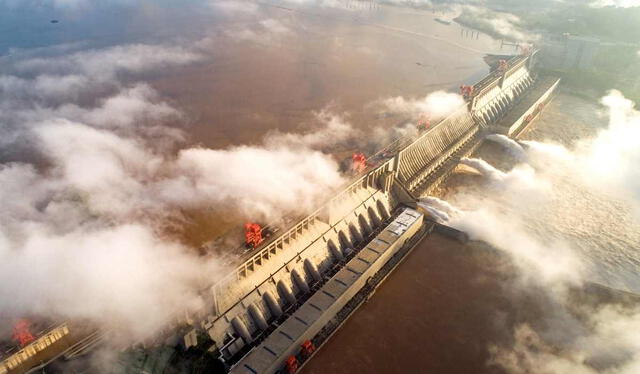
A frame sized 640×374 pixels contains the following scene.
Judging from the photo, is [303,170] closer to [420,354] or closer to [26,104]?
[420,354]

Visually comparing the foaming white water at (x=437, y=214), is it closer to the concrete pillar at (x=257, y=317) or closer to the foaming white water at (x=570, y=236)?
the foaming white water at (x=570, y=236)

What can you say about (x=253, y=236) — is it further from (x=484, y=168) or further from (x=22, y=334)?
(x=484, y=168)

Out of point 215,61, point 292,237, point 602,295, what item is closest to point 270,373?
point 292,237

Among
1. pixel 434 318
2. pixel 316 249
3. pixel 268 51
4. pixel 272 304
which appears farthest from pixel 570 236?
pixel 268 51

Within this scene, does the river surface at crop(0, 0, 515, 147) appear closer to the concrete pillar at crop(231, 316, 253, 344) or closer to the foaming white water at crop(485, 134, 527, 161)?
the foaming white water at crop(485, 134, 527, 161)

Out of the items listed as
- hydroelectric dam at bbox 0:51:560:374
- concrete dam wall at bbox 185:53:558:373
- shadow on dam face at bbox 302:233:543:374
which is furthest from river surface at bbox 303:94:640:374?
concrete dam wall at bbox 185:53:558:373
